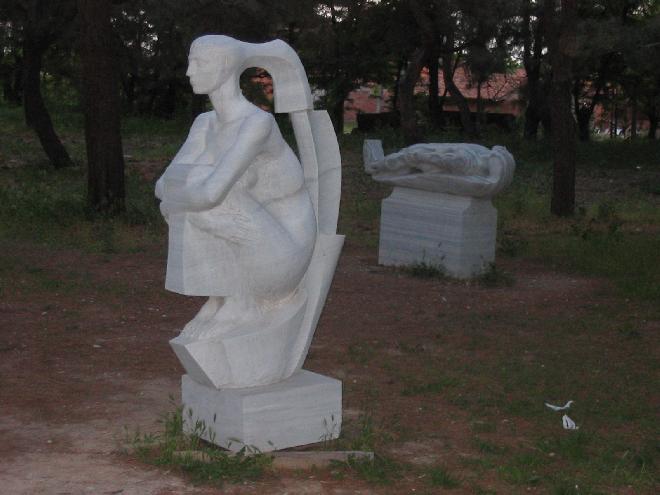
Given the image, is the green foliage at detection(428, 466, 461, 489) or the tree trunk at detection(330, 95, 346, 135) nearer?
the green foliage at detection(428, 466, 461, 489)

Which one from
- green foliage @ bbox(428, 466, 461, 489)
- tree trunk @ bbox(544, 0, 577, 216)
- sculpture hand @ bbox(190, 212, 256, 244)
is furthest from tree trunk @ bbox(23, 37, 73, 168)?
green foliage @ bbox(428, 466, 461, 489)

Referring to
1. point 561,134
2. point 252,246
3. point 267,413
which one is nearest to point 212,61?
point 252,246

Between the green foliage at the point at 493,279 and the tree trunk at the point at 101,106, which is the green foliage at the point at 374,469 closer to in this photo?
the green foliage at the point at 493,279

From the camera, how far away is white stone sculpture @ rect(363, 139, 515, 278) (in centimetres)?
1125

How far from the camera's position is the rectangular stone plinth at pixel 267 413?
5656 millimetres

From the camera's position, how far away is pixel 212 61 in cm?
555

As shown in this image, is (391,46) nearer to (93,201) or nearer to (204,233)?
(93,201)

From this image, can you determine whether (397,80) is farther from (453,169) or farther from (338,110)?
(453,169)

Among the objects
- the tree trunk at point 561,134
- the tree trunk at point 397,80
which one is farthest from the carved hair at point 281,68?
the tree trunk at point 397,80

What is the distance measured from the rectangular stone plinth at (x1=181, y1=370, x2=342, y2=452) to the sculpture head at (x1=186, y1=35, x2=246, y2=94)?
1.57m

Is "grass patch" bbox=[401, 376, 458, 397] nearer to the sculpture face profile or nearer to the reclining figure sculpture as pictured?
the sculpture face profile

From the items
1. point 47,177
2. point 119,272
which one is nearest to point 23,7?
point 47,177

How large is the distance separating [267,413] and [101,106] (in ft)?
30.6

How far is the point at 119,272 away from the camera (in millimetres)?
11352
